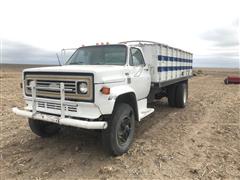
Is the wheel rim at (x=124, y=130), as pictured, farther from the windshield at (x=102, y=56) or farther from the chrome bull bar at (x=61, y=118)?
the windshield at (x=102, y=56)

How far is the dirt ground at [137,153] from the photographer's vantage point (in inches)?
169

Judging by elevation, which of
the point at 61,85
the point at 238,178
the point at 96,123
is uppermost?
the point at 61,85

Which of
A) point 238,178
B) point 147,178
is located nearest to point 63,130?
point 147,178

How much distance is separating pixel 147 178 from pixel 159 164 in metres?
0.59

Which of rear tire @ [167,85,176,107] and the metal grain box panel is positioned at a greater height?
the metal grain box panel

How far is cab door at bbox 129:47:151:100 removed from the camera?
5613 millimetres

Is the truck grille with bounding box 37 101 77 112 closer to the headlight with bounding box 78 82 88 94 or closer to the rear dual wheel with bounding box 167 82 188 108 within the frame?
the headlight with bounding box 78 82 88 94

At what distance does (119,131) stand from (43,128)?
2.11 m

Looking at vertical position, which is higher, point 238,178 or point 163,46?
point 163,46

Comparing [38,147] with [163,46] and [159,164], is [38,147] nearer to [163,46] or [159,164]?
[159,164]

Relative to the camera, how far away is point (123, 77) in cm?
512

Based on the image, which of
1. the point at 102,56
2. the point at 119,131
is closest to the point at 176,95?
the point at 102,56

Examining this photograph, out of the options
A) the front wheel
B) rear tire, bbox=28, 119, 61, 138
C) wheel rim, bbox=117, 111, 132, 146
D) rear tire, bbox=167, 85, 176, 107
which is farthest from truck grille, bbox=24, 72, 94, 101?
rear tire, bbox=167, 85, 176, 107

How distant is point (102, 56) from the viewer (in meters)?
5.86
